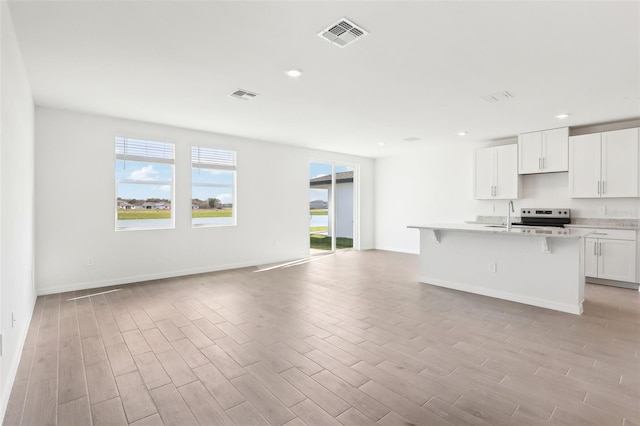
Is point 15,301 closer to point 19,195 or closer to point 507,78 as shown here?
point 19,195

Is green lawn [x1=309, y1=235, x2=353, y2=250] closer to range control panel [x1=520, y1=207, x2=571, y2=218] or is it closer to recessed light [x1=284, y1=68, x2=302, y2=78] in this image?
range control panel [x1=520, y1=207, x2=571, y2=218]

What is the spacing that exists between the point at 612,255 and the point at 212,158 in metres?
6.94

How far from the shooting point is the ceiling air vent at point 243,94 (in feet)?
12.9

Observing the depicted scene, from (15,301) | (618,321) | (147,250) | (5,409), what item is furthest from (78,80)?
(618,321)

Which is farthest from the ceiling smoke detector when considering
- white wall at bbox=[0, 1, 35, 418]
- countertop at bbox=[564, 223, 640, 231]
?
white wall at bbox=[0, 1, 35, 418]

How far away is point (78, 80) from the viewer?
3586 millimetres

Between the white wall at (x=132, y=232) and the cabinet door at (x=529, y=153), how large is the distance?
450cm

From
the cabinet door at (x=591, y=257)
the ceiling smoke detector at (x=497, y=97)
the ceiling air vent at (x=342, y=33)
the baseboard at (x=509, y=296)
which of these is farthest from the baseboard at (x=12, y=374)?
the cabinet door at (x=591, y=257)

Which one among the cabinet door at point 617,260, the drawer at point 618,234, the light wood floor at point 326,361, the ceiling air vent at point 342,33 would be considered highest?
the ceiling air vent at point 342,33

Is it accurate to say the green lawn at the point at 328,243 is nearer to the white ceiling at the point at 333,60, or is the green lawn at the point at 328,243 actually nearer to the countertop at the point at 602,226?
the white ceiling at the point at 333,60

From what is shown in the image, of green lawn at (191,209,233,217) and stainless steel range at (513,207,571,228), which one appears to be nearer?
stainless steel range at (513,207,571,228)

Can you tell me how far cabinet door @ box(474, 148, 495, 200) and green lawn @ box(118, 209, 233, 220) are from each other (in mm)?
5163

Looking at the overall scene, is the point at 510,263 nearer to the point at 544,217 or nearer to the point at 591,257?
the point at 591,257

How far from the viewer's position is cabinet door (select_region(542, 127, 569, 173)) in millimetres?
5578
